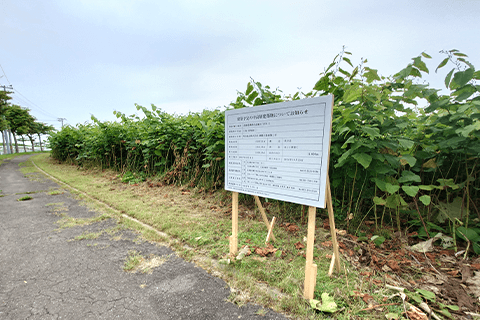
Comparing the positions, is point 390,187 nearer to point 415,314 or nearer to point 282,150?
point 415,314

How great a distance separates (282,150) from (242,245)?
5.27 ft

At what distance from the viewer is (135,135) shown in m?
8.14

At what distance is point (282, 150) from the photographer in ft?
7.70

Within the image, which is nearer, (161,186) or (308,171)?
(308,171)

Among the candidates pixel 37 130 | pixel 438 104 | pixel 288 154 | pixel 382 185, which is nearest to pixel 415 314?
pixel 382 185

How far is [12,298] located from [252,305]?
2.39m

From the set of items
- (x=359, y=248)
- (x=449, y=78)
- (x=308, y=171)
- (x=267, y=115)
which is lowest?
(x=359, y=248)

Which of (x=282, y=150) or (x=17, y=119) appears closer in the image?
(x=282, y=150)

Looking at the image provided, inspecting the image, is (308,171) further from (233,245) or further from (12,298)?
(12,298)

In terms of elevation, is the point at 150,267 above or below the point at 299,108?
below

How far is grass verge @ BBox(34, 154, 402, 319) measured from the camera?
2.13 meters

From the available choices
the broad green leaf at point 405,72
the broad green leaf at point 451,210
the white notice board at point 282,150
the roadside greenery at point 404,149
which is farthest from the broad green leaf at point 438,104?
the white notice board at point 282,150

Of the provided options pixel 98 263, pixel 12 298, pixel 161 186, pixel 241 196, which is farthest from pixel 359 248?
pixel 161 186

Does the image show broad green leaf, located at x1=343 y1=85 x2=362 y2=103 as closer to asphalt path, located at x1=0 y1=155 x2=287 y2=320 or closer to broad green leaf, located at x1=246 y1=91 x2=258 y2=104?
broad green leaf, located at x1=246 y1=91 x2=258 y2=104
